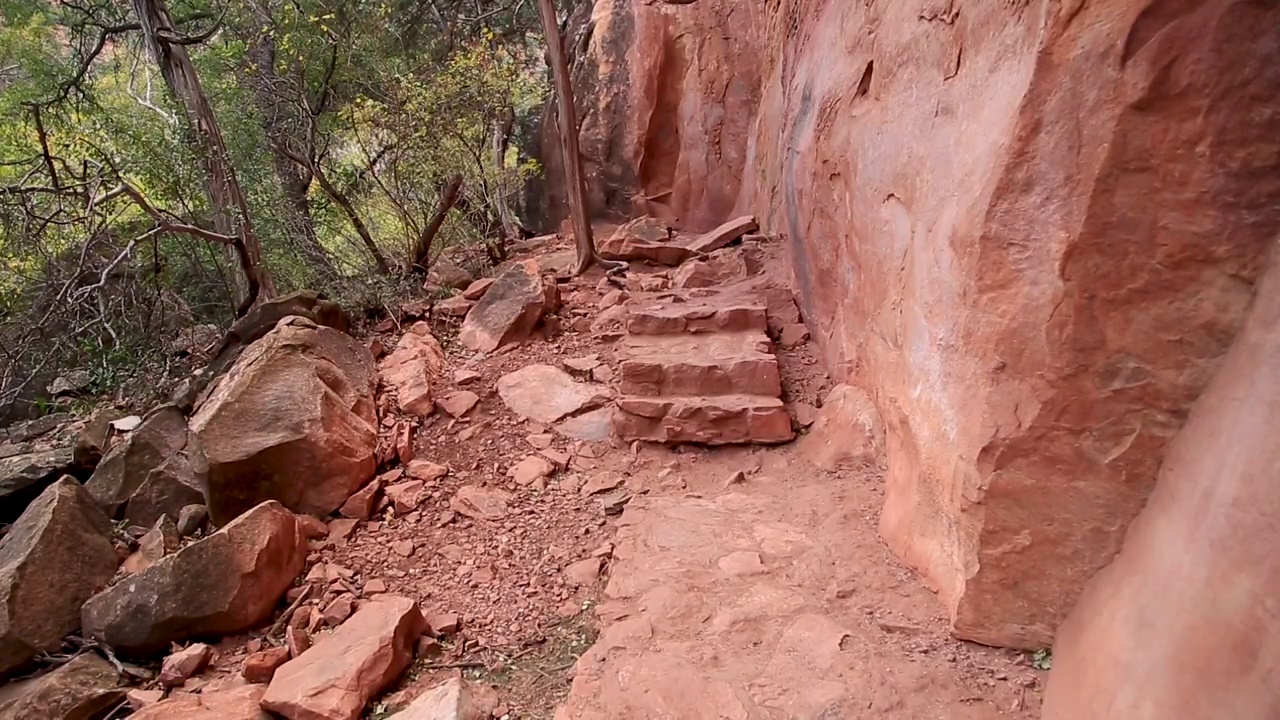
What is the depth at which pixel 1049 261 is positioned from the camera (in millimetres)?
1895

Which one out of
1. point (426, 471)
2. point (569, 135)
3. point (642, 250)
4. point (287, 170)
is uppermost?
point (569, 135)

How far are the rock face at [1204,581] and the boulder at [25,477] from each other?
18.4 feet

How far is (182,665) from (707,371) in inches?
110

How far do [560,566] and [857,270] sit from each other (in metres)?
2.04

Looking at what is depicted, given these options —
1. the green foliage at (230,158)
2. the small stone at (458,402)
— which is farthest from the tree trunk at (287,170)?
the small stone at (458,402)

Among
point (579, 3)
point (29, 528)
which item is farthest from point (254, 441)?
point (579, 3)

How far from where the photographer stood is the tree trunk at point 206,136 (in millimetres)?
5852

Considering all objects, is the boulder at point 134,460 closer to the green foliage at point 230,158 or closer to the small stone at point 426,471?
the green foliage at point 230,158

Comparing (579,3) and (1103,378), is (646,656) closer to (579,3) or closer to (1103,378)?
(1103,378)

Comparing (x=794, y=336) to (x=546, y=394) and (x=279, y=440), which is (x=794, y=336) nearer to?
(x=546, y=394)

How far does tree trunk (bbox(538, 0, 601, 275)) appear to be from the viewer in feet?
20.6

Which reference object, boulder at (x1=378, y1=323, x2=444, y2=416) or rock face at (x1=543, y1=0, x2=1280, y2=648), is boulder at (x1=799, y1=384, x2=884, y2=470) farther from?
boulder at (x1=378, y1=323, x2=444, y2=416)

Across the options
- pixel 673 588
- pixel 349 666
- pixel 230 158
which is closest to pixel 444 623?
pixel 349 666

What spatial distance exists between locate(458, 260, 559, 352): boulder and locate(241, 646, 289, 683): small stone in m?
2.80
